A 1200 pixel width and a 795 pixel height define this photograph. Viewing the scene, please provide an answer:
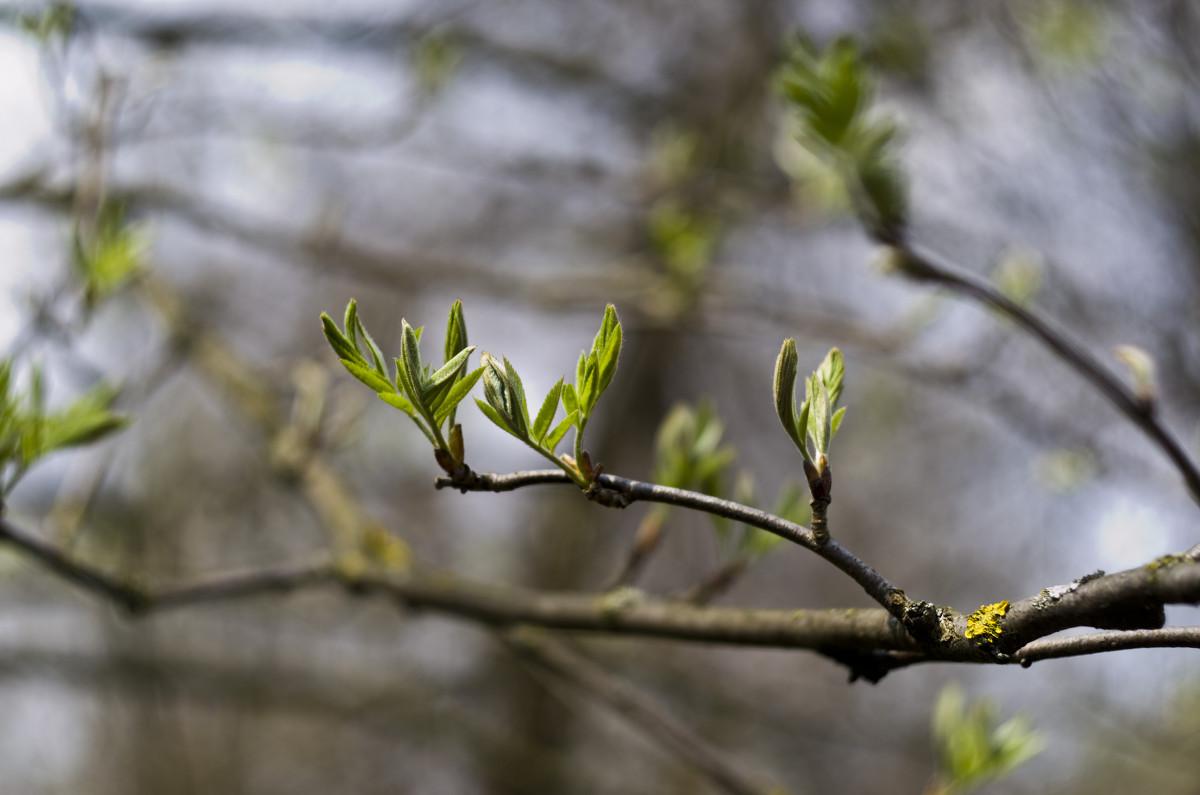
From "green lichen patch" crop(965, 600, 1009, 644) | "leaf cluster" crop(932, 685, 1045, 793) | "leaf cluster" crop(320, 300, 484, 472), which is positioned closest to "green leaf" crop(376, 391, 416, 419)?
"leaf cluster" crop(320, 300, 484, 472)

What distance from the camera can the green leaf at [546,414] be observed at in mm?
447

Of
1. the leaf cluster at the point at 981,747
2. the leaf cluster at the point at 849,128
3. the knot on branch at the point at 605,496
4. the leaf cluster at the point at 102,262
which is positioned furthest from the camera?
the leaf cluster at the point at 102,262

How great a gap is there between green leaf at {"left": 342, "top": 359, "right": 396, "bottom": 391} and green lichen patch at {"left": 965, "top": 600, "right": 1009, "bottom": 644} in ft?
1.12

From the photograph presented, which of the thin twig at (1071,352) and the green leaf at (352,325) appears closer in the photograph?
the green leaf at (352,325)

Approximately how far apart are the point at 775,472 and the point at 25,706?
333cm

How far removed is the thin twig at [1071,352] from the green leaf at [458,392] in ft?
1.64

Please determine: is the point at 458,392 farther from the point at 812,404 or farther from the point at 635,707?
the point at 635,707

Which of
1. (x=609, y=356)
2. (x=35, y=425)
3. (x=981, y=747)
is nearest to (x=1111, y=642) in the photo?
(x=609, y=356)

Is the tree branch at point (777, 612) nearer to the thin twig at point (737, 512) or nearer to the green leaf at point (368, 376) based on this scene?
the thin twig at point (737, 512)

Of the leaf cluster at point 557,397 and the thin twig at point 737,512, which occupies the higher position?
the leaf cluster at point 557,397

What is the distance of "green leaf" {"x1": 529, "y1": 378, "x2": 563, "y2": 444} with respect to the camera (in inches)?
17.6

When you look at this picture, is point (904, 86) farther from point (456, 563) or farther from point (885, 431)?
point (456, 563)

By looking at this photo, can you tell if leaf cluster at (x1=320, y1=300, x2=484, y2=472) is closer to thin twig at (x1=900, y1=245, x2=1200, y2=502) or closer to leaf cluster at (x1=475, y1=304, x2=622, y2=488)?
leaf cluster at (x1=475, y1=304, x2=622, y2=488)

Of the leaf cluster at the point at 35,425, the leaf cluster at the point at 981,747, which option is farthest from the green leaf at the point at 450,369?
the leaf cluster at the point at 981,747
